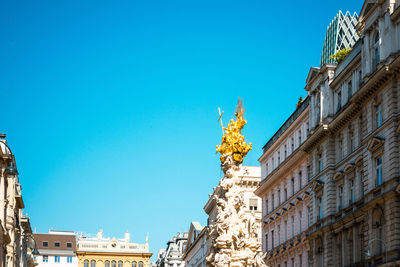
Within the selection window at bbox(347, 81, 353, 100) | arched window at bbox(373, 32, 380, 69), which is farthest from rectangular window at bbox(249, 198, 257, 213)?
arched window at bbox(373, 32, 380, 69)

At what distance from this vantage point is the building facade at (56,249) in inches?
5768

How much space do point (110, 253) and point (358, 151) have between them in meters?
110

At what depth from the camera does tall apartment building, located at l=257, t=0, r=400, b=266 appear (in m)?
43.3

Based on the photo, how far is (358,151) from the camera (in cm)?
4912

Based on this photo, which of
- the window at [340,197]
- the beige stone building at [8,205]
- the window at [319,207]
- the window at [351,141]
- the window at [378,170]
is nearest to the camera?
the window at [378,170]

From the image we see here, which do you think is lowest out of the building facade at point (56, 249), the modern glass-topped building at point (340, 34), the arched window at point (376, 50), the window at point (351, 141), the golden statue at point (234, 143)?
the golden statue at point (234, 143)

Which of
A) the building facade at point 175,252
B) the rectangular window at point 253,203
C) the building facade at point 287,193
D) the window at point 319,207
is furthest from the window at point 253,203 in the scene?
the building facade at point 175,252

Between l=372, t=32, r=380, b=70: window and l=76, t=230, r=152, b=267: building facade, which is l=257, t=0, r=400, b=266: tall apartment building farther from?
l=76, t=230, r=152, b=267: building facade

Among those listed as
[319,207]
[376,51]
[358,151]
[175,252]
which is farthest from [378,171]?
[175,252]

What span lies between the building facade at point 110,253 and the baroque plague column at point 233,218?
115643 millimetres

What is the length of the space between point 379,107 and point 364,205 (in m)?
5.56

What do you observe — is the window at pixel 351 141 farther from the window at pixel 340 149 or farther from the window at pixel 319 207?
the window at pixel 319 207

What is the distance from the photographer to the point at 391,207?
42531mm

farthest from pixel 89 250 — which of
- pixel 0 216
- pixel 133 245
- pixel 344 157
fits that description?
pixel 344 157
